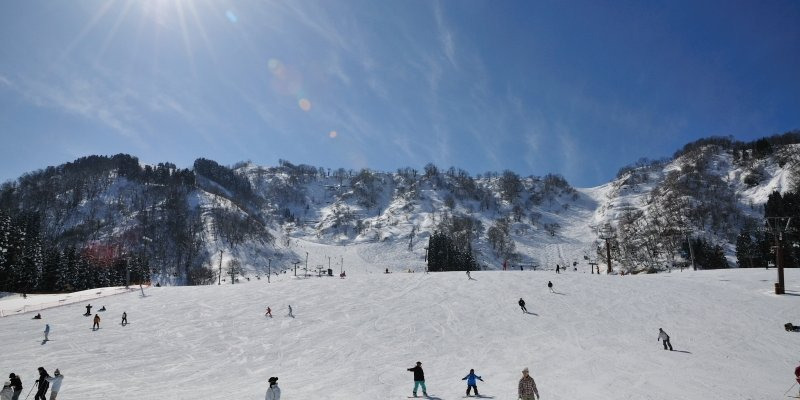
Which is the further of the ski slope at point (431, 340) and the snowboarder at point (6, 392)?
the ski slope at point (431, 340)

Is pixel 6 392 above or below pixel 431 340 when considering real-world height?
above

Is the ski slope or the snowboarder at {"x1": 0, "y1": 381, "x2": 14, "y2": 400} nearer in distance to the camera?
the snowboarder at {"x1": 0, "y1": 381, "x2": 14, "y2": 400}

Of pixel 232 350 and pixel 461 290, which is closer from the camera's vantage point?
pixel 232 350

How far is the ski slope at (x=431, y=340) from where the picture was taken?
758 inches

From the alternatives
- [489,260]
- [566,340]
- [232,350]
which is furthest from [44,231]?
[566,340]

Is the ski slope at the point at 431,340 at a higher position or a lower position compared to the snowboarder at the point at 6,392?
lower

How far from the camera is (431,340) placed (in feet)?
95.7

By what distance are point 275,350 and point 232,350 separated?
282 cm

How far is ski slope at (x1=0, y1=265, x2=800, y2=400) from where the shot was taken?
19.2 metres

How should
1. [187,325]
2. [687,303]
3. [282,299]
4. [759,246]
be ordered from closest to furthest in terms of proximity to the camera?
1. [187,325]
2. [687,303]
3. [282,299]
4. [759,246]

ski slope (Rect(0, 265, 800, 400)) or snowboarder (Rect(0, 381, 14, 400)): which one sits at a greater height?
snowboarder (Rect(0, 381, 14, 400))

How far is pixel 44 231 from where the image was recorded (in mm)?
184125

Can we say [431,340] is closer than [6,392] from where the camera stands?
No

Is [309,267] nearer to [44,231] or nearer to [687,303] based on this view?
[44,231]
